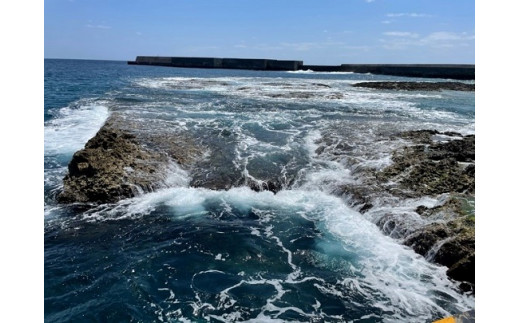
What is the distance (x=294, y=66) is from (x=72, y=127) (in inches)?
2829

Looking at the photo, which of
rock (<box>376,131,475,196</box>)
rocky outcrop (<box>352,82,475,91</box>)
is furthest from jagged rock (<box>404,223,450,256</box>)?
rocky outcrop (<box>352,82,475,91</box>)

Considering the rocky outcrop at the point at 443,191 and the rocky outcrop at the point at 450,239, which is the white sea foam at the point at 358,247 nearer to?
the rocky outcrop at the point at 450,239

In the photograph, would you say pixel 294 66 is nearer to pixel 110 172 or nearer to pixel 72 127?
pixel 72 127

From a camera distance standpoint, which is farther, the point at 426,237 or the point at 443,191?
the point at 443,191

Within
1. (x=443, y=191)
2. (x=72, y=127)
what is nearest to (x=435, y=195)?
(x=443, y=191)

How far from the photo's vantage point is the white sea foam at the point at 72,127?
12570mm

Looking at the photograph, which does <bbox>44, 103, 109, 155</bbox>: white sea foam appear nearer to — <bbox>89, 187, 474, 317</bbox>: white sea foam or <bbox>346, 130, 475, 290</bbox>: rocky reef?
<bbox>89, 187, 474, 317</bbox>: white sea foam

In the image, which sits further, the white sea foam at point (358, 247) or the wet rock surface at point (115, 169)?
the wet rock surface at point (115, 169)

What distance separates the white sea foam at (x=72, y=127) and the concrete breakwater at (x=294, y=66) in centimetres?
5643

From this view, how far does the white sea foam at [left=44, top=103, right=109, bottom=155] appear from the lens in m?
12.6

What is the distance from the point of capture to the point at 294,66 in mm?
82562

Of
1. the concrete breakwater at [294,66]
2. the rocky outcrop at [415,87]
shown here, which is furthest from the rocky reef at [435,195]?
the concrete breakwater at [294,66]

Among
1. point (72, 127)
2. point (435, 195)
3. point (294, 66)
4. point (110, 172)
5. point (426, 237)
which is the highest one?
point (294, 66)
